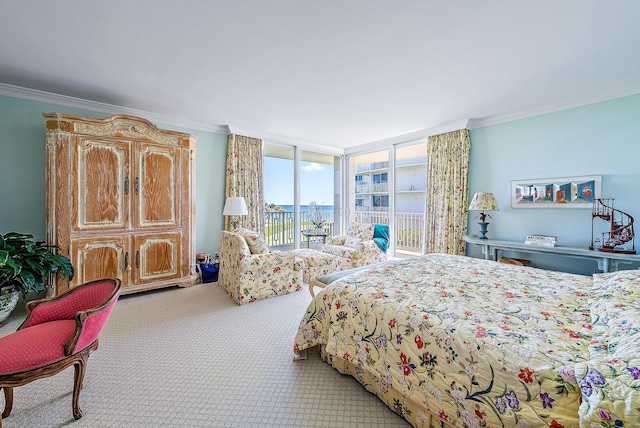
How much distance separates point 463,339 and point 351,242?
12.0 ft

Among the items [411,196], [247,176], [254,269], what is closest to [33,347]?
[254,269]

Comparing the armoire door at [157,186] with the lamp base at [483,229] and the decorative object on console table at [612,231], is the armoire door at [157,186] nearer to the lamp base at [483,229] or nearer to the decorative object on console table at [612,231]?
the lamp base at [483,229]

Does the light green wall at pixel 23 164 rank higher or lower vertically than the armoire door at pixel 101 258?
higher

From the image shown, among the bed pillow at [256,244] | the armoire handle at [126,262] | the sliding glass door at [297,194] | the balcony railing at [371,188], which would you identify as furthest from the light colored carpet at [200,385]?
the balcony railing at [371,188]

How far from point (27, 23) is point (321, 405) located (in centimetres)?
342

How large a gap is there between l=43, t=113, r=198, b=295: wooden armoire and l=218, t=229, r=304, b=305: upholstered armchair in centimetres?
73

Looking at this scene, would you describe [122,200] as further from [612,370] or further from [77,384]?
[612,370]

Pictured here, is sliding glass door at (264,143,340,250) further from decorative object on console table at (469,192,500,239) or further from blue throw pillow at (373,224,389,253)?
decorative object on console table at (469,192,500,239)

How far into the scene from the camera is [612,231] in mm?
2871

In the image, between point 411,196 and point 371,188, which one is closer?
point 411,196

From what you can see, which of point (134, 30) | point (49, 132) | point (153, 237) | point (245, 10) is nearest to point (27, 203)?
point (49, 132)

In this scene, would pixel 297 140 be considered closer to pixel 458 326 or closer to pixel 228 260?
pixel 228 260

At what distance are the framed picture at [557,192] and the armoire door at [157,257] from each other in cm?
491

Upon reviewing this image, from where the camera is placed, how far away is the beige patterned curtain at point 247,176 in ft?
15.0
